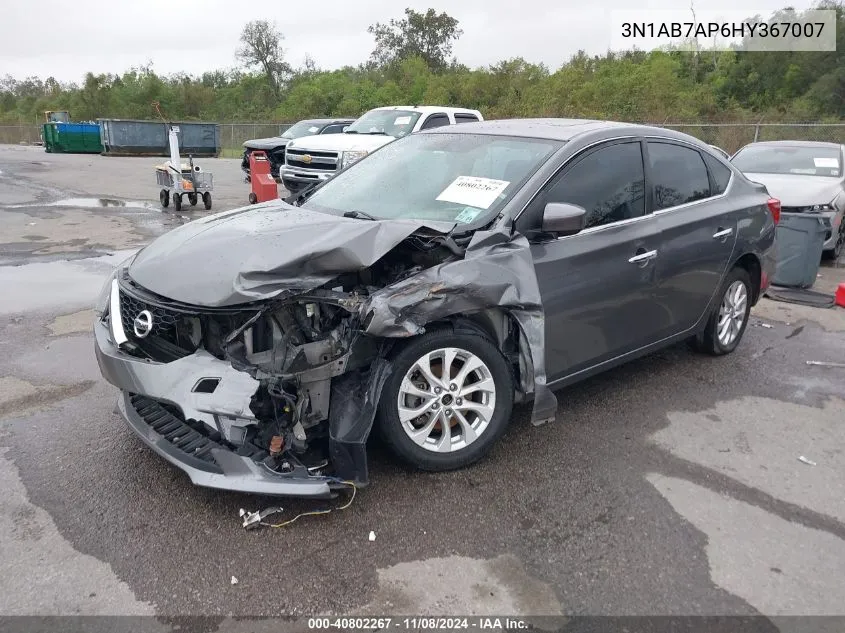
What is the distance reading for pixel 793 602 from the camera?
8.82 feet

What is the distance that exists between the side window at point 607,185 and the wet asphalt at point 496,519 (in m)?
1.29

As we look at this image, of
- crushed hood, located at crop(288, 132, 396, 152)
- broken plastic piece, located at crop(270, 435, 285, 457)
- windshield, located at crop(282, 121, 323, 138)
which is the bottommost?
broken plastic piece, located at crop(270, 435, 285, 457)

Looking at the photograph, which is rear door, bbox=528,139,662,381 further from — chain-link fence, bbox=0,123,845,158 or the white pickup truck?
chain-link fence, bbox=0,123,845,158

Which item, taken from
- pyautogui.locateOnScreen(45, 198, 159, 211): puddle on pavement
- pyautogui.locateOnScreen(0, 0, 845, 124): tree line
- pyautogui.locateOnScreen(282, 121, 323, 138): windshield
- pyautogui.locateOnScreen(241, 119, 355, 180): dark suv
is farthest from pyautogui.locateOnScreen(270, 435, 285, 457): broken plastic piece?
pyautogui.locateOnScreen(0, 0, 845, 124): tree line

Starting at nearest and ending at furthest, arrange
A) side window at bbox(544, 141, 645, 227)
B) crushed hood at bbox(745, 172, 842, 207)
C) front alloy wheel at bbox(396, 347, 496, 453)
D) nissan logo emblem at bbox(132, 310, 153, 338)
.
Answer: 1. nissan logo emblem at bbox(132, 310, 153, 338)
2. front alloy wheel at bbox(396, 347, 496, 453)
3. side window at bbox(544, 141, 645, 227)
4. crushed hood at bbox(745, 172, 842, 207)

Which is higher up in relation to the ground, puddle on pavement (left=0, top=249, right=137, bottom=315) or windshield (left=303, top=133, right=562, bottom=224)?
windshield (left=303, top=133, right=562, bottom=224)

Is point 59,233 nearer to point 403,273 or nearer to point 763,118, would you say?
point 403,273

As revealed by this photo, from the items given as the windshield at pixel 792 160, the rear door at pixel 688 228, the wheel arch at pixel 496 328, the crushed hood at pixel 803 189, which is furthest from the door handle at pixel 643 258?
the windshield at pixel 792 160

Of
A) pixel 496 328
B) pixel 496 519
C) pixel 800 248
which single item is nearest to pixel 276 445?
pixel 496 519

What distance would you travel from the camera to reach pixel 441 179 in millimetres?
4148

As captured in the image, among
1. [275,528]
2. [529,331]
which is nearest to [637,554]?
[529,331]

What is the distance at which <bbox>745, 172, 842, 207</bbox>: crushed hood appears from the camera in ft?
28.9

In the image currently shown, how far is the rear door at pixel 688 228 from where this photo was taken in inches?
174

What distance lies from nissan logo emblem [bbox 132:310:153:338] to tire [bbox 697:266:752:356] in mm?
3967
